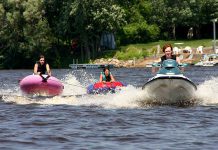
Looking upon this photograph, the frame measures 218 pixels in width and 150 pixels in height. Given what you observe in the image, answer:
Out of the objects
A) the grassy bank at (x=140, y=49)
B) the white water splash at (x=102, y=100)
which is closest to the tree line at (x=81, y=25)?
the grassy bank at (x=140, y=49)

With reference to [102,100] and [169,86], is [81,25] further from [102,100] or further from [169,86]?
[169,86]

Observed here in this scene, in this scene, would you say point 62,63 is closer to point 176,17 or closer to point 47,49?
point 47,49

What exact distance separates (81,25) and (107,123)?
168 ft

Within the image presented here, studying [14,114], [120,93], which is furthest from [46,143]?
[120,93]

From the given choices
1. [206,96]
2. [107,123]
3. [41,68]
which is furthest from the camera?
[41,68]

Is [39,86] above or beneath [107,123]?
above

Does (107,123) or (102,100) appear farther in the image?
(102,100)

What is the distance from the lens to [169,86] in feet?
57.5

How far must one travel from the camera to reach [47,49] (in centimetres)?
6844

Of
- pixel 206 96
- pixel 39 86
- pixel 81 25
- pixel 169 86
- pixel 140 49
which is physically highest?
pixel 81 25

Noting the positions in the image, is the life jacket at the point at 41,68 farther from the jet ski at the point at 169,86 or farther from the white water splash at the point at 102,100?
the jet ski at the point at 169,86

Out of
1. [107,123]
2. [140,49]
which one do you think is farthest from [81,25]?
[107,123]

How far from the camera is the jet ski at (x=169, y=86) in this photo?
1738 centimetres

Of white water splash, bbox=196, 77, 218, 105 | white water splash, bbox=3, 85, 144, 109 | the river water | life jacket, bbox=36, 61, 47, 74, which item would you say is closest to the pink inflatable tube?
life jacket, bbox=36, 61, 47, 74
